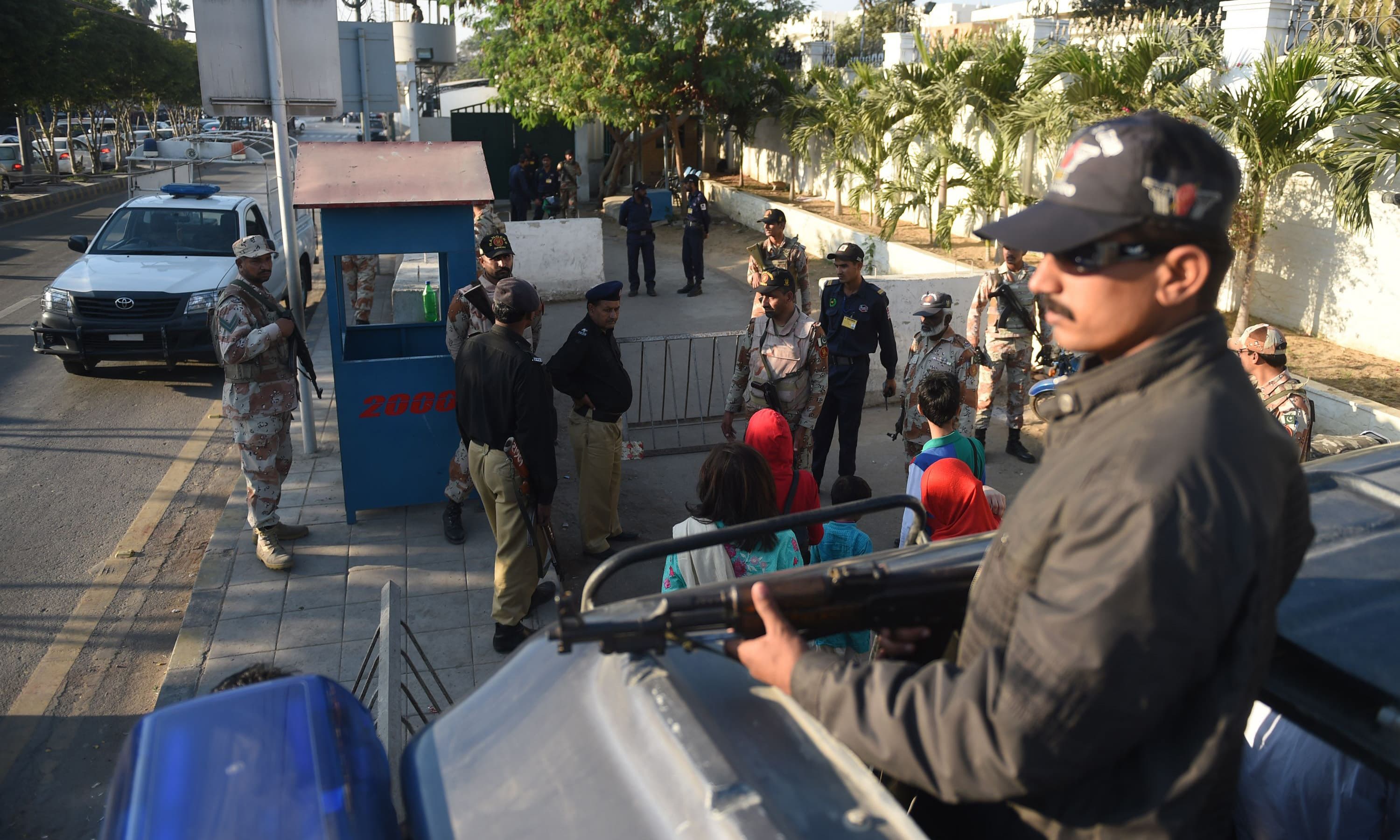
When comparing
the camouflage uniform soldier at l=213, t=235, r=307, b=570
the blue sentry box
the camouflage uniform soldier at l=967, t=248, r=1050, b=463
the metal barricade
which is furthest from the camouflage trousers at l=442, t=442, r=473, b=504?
the blue sentry box

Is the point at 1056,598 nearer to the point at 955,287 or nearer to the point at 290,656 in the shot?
the point at 290,656

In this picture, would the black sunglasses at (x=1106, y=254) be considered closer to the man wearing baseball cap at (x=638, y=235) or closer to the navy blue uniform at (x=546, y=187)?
the man wearing baseball cap at (x=638, y=235)

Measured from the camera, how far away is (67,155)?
32.5 meters

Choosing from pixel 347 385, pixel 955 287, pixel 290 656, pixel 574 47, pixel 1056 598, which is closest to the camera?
pixel 1056 598

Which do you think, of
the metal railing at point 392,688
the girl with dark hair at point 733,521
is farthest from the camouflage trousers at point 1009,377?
the metal railing at point 392,688

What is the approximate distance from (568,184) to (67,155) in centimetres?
2066

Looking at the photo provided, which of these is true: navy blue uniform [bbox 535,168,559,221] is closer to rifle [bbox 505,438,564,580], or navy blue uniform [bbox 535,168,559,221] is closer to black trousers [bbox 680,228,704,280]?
black trousers [bbox 680,228,704,280]

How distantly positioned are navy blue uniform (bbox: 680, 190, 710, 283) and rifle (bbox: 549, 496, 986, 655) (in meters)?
12.9

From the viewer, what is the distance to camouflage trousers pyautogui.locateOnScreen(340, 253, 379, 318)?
1150cm

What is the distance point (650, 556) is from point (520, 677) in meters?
0.37

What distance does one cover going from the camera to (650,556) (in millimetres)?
2045

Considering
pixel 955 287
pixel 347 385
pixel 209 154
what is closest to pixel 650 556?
pixel 347 385

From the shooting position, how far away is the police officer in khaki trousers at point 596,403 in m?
5.96

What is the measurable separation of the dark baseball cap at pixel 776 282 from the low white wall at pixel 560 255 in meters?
8.26
